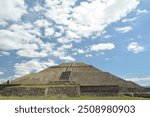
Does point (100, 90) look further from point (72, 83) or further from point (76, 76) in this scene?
point (76, 76)

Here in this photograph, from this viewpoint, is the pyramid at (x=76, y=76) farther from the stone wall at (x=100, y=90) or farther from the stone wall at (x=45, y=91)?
the stone wall at (x=45, y=91)

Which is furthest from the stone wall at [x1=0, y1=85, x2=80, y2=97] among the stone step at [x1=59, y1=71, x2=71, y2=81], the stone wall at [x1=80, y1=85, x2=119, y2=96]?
the stone step at [x1=59, y1=71, x2=71, y2=81]

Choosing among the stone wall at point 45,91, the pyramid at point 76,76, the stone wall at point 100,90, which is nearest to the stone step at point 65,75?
the pyramid at point 76,76

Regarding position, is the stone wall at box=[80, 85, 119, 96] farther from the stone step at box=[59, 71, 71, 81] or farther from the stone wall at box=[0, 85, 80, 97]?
the stone step at box=[59, 71, 71, 81]

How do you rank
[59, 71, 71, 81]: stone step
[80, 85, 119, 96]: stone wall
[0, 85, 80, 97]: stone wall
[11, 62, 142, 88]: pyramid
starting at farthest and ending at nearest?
[59, 71, 71, 81]: stone step
[11, 62, 142, 88]: pyramid
[80, 85, 119, 96]: stone wall
[0, 85, 80, 97]: stone wall

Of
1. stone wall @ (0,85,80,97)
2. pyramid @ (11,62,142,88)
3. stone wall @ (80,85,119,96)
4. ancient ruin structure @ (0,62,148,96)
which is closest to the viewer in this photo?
stone wall @ (0,85,80,97)

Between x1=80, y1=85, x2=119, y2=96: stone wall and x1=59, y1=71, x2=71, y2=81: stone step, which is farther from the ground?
x1=59, y1=71, x2=71, y2=81: stone step
